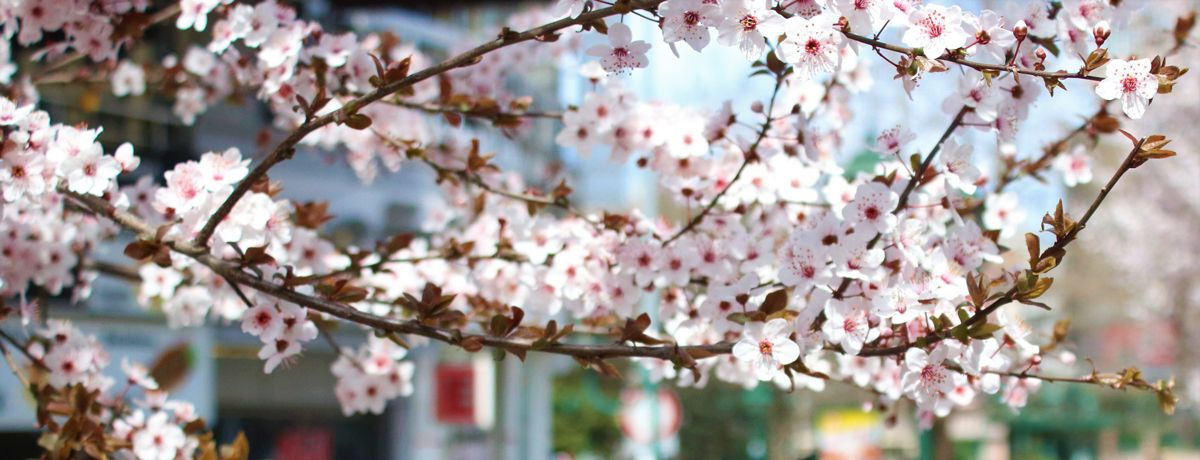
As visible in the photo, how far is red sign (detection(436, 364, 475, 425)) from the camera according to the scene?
11.0m

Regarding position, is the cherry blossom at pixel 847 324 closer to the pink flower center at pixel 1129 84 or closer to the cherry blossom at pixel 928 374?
the cherry blossom at pixel 928 374

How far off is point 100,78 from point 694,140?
1656 millimetres

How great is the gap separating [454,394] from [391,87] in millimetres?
9694

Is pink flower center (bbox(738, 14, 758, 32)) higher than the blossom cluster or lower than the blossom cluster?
higher

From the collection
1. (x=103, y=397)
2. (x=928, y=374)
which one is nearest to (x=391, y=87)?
(x=928, y=374)

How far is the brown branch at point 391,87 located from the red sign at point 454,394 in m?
9.25

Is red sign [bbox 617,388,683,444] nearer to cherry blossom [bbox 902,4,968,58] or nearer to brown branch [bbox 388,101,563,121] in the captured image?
brown branch [bbox 388,101,563,121]

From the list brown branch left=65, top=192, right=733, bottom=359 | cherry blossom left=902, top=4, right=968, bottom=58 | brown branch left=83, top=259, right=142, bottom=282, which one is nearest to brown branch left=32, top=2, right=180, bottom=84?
brown branch left=83, top=259, right=142, bottom=282

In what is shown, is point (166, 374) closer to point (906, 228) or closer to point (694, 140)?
point (694, 140)

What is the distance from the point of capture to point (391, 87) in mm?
1676

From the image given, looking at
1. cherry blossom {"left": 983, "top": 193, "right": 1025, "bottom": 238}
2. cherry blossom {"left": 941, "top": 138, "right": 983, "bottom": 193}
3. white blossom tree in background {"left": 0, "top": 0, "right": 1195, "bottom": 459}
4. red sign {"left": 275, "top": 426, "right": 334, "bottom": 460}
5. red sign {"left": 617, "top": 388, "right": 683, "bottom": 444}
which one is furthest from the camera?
red sign {"left": 617, "top": 388, "right": 683, "bottom": 444}

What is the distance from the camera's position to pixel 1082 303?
24.7m

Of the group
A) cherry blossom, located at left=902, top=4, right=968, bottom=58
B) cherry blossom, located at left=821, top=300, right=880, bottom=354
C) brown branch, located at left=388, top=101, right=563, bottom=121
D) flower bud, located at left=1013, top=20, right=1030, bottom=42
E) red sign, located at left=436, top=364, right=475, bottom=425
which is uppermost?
red sign, located at left=436, top=364, right=475, bottom=425

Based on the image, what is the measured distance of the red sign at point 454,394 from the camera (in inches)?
433
